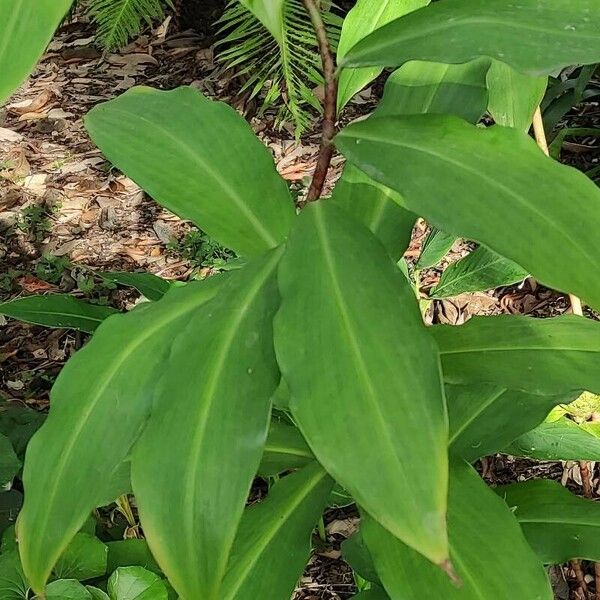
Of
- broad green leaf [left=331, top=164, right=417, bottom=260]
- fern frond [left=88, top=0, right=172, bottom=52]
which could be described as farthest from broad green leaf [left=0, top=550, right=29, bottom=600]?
fern frond [left=88, top=0, right=172, bottom=52]

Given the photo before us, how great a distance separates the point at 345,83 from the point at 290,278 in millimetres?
327

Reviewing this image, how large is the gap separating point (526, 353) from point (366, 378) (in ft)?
0.95

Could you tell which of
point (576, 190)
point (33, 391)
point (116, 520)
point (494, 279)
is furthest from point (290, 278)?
point (33, 391)

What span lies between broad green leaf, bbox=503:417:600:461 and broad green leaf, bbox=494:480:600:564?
109 millimetres

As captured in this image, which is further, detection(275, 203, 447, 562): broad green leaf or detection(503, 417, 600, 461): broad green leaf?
detection(503, 417, 600, 461): broad green leaf

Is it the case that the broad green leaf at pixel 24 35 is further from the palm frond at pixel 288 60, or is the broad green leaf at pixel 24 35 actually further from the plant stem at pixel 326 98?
the palm frond at pixel 288 60

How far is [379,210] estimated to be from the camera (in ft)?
2.88

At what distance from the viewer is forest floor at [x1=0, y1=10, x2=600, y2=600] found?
1890 millimetres

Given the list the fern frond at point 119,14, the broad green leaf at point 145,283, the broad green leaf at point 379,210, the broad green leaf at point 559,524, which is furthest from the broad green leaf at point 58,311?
the fern frond at point 119,14

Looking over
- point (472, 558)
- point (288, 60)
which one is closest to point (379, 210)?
point (472, 558)

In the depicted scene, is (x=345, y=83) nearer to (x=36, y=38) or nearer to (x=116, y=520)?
(x=36, y=38)

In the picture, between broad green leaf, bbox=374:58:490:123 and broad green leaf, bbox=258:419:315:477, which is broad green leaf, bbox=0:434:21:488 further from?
broad green leaf, bbox=374:58:490:123

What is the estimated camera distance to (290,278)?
633 millimetres

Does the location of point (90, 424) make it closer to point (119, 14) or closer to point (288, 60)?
point (288, 60)
